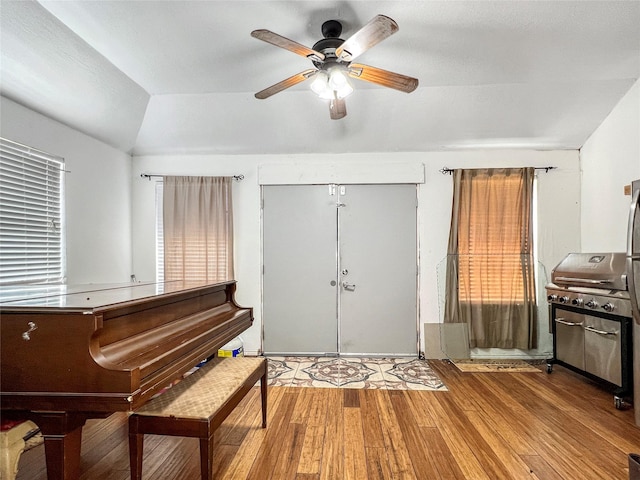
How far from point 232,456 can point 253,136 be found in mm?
3003

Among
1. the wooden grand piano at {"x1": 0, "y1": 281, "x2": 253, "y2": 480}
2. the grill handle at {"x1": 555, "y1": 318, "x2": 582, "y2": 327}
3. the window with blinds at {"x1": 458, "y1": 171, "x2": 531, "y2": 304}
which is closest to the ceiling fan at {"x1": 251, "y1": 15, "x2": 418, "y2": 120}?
the wooden grand piano at {"x1": 0, "y1": 281, "x2": 253, "y2": 480}

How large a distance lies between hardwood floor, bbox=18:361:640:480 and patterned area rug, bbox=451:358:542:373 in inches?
21.0

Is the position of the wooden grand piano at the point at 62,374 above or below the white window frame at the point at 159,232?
below

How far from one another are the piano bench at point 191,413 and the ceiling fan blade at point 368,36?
6.35 ft

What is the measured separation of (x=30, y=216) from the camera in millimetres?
2693

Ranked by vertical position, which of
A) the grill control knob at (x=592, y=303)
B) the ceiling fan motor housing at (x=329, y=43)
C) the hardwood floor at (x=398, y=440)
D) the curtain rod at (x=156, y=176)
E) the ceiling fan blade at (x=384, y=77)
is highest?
the ceiling fan motor housing at (x=329, y=43)

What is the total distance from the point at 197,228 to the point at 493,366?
11.7 ft

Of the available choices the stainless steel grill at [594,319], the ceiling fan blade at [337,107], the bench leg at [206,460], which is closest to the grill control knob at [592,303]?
the stainless steel grill at [594,319]

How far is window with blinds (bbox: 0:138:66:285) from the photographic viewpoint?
2.47m

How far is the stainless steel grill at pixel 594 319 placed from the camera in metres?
2.70

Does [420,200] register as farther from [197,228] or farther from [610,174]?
[197,228]

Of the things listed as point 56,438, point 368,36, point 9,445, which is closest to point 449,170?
point 368,36

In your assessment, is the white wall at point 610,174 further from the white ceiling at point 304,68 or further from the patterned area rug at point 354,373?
the patterned area rug at point 354,373

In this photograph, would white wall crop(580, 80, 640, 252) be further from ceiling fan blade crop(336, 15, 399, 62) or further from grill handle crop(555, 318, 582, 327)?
ceiling fan blade crop(336, 15, 399, 62)
